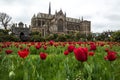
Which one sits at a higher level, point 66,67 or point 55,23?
point 55,23

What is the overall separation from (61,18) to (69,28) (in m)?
13.7

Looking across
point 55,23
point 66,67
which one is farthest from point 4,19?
point 66,67

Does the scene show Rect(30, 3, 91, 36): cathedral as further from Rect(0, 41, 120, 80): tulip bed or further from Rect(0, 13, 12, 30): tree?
Rect(0, 41, 120, 80): tulip bed

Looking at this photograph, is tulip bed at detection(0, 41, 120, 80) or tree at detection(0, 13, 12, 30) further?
tree at detection(0, 13, 12, 30)

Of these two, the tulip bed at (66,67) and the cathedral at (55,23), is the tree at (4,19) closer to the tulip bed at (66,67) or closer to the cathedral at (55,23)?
the cathedral at (55,23)

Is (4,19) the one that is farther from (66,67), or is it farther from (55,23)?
(66,67)

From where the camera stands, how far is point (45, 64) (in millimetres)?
4250

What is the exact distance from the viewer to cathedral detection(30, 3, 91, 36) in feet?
317

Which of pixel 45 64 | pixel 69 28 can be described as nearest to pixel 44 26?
pixel 69 28

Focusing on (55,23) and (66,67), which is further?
(55,23)

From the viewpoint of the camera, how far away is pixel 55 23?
96.2 m

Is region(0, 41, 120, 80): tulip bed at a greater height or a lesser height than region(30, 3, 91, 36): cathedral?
lesser

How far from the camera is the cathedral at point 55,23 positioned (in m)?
96.6

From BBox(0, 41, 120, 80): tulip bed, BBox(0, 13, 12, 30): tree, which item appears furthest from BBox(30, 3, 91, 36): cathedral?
BBox(0, 41, 120, 80): tulip bed
